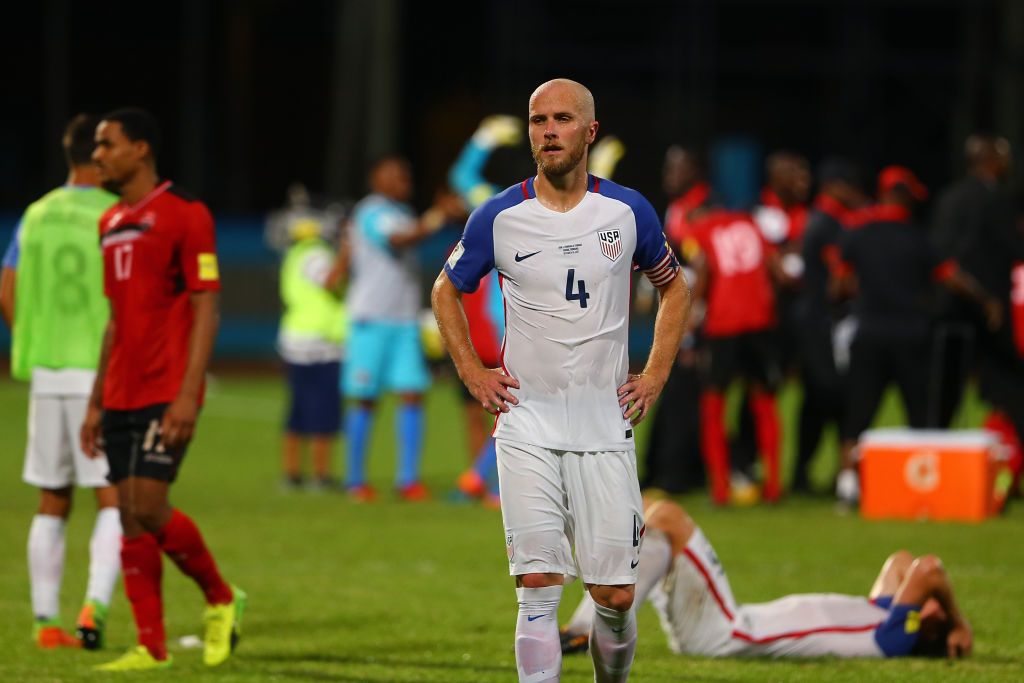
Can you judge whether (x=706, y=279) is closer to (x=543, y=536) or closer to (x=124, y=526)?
(x=124, y=526)

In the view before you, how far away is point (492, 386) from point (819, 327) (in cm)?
832

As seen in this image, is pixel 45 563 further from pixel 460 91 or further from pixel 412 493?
pixel 460 91

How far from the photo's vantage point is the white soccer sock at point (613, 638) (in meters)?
6.38

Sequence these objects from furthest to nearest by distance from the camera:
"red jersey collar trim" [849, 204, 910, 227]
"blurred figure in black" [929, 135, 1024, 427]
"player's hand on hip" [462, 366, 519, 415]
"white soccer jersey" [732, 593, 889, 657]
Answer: "blurred figure in black" [929, 135, 1024, 427], "red jersey collar trim" [849, 204, 910, 227], "white soccer jersey" [732, 593, 889, 657], "player's hand on hip" [462, 366, 519, 415]

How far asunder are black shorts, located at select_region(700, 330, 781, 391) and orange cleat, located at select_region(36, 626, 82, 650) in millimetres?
6363

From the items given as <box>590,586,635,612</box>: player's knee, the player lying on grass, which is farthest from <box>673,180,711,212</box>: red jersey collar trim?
<box>590,586,635,612</box>: player's knee

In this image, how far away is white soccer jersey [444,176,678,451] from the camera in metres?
6.32

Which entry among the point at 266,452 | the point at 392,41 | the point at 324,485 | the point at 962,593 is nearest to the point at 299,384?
the point at 324,485

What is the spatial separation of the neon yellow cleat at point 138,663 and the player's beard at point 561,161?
2935 millimetres

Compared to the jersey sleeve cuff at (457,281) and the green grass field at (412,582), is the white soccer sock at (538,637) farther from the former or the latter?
the green grass field at (412,582)

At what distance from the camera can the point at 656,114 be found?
104 feet

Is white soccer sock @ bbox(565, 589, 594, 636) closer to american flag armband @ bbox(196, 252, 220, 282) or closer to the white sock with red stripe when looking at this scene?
the white sock with red stripe

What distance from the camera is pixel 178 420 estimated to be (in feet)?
24.9

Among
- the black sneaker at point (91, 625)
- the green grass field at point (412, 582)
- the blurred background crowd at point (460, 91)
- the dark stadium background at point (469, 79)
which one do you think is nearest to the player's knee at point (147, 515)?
the green grass field at point (412, 582)
